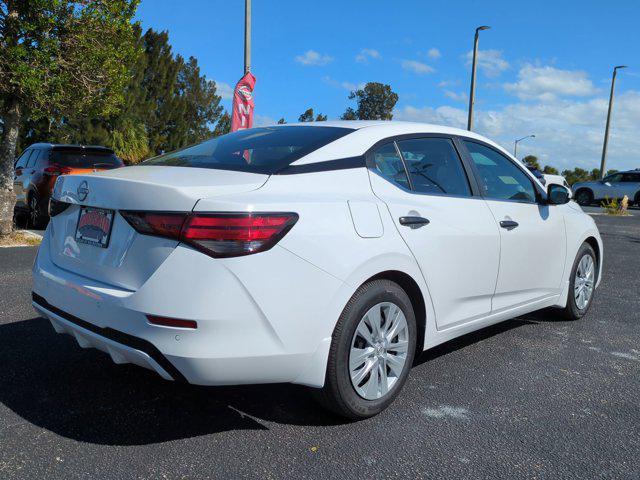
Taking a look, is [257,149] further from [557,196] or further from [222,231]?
[557,196]

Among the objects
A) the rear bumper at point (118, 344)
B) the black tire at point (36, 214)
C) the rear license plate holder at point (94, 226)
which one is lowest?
the black tire at point (36, 214)

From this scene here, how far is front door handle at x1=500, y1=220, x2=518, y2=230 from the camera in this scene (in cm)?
393

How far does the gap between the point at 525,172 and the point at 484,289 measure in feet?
3.90

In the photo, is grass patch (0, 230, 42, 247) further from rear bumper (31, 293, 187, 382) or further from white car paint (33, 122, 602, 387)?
rear bumper (31, 293, 187, 382)

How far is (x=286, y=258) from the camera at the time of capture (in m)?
2.59

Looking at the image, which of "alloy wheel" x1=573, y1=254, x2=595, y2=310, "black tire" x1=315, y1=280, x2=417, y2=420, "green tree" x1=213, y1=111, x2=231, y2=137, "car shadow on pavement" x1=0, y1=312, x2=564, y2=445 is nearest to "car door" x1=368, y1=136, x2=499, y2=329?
"black tire" x1=315, y1=280, x2=417, y2=420

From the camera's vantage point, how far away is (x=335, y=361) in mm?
2799

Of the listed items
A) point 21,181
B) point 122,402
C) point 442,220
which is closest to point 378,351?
point 442,220

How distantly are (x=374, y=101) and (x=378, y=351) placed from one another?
245ft

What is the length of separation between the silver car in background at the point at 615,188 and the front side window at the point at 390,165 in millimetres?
A: 26843

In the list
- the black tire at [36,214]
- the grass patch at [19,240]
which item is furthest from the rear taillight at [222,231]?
the black tire at [36,214]

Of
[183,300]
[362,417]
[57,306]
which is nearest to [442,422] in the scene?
[362,417]

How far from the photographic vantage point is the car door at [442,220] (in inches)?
127

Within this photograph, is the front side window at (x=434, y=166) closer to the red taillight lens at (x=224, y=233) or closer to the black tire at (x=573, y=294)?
the red taillight lens at (x=224, y=233)
